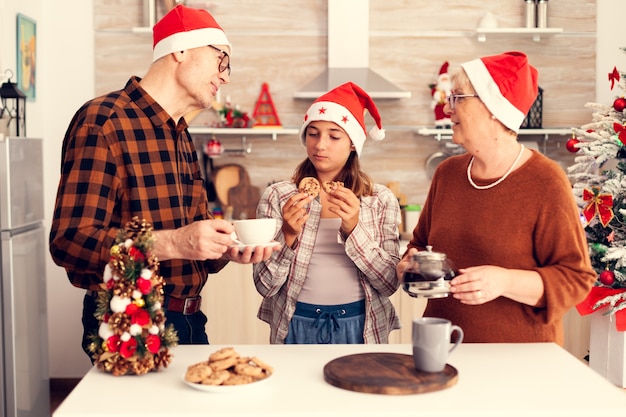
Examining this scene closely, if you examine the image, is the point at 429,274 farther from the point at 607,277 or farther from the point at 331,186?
the point at 607,277

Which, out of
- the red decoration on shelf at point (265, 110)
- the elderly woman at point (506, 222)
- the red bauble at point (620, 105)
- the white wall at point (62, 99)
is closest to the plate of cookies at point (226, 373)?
the elderly woman at point (506, 222)

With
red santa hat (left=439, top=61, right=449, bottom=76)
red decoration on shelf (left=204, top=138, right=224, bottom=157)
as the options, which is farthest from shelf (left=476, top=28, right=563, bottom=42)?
red decoration on shelf (left=204, top=138, right=224, bottom=157)

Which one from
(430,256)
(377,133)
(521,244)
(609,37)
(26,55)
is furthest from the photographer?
(609,37)

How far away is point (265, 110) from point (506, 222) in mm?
2802

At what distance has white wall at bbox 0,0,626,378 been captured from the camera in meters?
4.64

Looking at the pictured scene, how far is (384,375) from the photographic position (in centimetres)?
175

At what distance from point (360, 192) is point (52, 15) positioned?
2776 mm

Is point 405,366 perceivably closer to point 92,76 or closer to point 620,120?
point 620,120

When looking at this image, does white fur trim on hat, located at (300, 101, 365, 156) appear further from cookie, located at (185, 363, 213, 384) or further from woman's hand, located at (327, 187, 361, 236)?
cookie, located at (185, 363, 213, 384)

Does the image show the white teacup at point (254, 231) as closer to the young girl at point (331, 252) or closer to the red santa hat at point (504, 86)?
the young girl at point (331, 252)

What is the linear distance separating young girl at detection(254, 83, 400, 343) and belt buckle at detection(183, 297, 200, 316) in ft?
1.04

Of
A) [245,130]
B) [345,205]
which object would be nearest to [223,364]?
[345,205]

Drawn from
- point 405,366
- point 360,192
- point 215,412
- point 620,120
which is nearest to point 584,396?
point 405,366

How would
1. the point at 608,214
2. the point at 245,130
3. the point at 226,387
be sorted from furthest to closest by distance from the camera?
the point at 245,130 → the point at 608,214 → the point at 226,387
